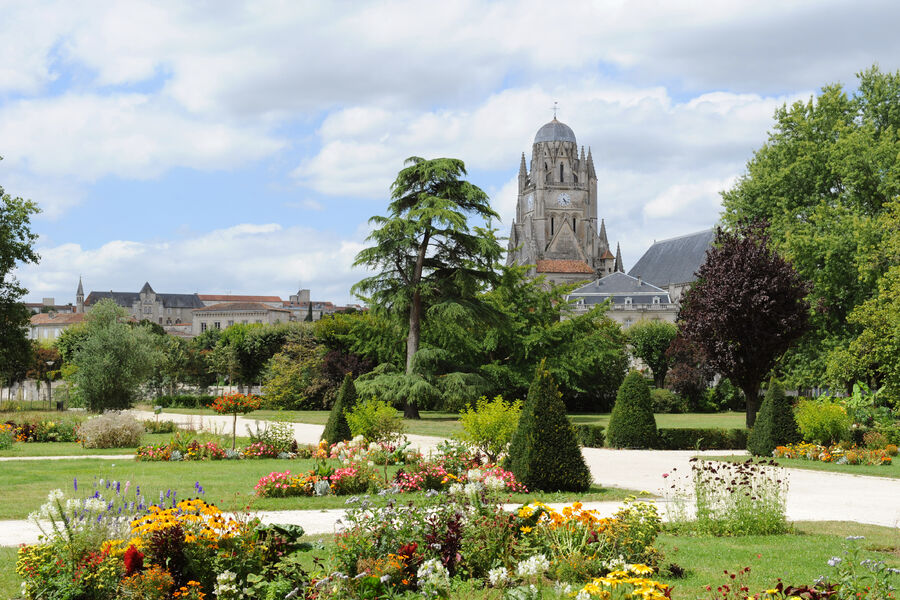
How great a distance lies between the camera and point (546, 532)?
6.69 m

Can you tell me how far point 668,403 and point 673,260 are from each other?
50.1 meters

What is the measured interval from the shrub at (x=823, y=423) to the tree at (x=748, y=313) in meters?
4.29

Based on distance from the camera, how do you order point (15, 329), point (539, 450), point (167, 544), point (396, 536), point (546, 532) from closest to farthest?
point (167, 544), point (396, 536), point (546, 532), point (539, 450), point (15, 329)

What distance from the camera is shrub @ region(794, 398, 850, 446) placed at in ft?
58.9

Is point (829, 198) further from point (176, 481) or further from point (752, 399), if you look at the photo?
point (176, 481)

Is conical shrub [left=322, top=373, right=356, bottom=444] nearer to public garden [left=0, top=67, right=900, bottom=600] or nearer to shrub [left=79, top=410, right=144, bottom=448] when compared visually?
public garden [left=0, top=67, right=900, bottom=600]

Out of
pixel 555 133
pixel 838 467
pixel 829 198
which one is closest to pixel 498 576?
pixel 838 467

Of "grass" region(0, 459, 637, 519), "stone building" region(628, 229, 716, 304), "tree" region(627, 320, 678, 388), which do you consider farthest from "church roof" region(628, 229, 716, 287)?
"grass" region(0, 459, 637, 519)

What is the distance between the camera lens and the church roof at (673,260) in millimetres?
84562

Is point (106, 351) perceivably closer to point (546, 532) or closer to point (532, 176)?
point (546, 532)

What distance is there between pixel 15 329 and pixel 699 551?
33.4m

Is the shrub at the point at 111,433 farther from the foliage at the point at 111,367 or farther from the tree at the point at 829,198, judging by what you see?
the tree at the point at 829,198

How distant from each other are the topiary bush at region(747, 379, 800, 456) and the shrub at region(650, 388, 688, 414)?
79.5 feet

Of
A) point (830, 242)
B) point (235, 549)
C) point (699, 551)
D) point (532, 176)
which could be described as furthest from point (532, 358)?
point (532, 176)
